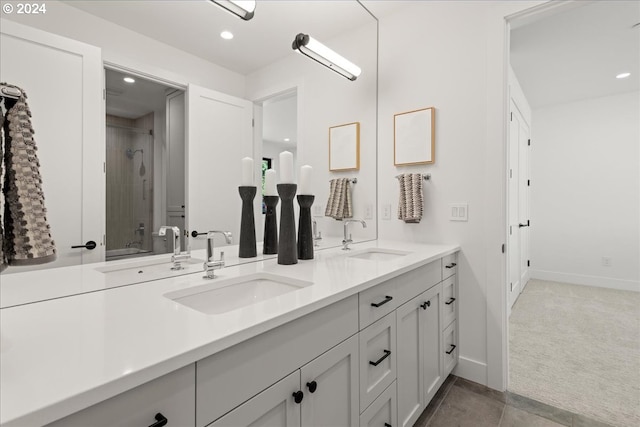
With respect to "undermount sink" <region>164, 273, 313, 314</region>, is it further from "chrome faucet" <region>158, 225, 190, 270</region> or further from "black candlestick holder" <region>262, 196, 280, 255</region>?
"black candlestick holder" <region>262, 196, 280, 255</region>

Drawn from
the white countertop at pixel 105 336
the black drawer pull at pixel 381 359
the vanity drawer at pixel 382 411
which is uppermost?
the white countertop at pixel 105 336

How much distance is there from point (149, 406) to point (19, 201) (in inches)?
18.2

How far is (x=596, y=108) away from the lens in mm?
4238

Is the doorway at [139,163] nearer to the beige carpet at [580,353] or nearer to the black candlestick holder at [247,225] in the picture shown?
the black candlestick holder at [247,225]

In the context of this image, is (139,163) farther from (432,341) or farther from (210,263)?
(432,341)

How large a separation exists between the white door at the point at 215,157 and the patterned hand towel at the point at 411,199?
114 cm

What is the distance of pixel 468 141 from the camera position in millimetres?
2023

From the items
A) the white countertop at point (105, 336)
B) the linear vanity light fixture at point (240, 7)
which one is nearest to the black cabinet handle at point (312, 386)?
the white countertop at point (105, 336)

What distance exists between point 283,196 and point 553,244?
4.77 m

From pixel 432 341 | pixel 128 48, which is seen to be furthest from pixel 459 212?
pixel 128 48

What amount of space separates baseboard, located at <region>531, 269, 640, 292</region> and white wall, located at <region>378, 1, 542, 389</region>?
348cm

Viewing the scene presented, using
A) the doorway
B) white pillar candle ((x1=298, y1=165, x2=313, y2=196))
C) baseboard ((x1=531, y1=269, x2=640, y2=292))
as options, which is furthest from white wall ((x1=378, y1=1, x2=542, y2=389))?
baseboard ((x1=531, y1=269, x2=640, y2=292))

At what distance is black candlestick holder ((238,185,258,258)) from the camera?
1.40 metres

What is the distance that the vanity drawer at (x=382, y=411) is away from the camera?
115cm
